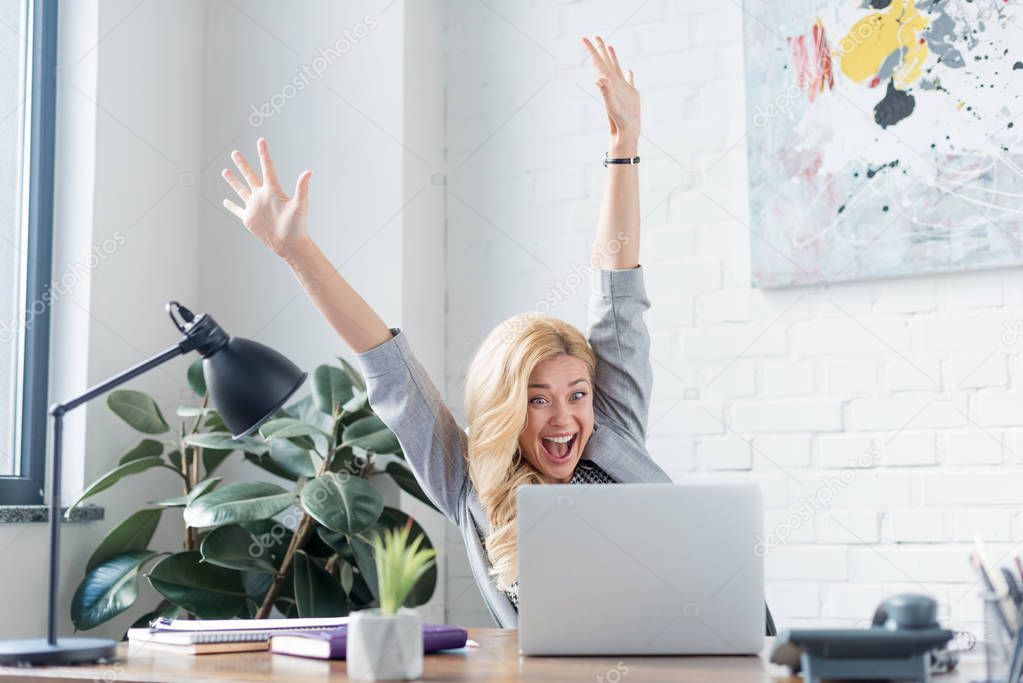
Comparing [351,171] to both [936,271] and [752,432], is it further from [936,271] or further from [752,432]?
[936,271]

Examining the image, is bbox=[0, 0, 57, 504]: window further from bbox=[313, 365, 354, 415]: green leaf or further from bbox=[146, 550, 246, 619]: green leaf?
bbox=[313, 365, 354, 415]: green leaf

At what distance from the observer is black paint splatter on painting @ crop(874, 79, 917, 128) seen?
2520 mm

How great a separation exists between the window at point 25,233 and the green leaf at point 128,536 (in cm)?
18

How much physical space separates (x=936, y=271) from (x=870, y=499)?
553 mm

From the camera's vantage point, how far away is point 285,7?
3072mm

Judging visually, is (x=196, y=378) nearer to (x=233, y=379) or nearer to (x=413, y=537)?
(x=413, y=537)

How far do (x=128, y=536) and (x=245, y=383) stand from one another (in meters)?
1.21

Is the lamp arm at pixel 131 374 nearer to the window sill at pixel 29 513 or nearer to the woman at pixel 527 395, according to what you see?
the woman at pixel 527 395

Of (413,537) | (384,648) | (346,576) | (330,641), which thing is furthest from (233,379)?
(346,576)

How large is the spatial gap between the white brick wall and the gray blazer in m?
0.55

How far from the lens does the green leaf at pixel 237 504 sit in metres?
2.23

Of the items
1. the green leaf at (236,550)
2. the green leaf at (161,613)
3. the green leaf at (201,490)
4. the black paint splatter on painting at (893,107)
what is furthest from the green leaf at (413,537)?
the black paint splatter on painting at (893,107)

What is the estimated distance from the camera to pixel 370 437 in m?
2.48

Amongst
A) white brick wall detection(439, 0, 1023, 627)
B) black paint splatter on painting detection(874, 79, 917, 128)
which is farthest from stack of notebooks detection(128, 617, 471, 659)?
black paint splatter on painting detection(874, 79, 917, 128)
